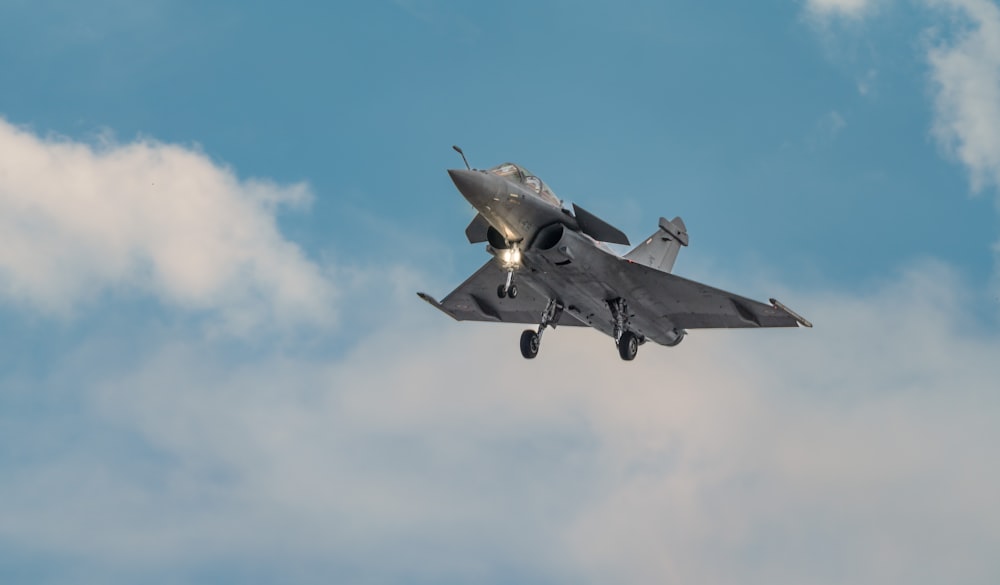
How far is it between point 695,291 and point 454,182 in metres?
10.2

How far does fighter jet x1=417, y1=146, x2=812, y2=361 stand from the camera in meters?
44.0

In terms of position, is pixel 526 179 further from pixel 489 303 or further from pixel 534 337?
pixel 489 303

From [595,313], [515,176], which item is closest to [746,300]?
[595,313]

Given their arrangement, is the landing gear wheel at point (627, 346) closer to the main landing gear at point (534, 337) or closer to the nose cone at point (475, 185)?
the main landing gear at point (534, 337)

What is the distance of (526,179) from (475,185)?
284 centimetres

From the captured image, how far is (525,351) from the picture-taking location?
156ft

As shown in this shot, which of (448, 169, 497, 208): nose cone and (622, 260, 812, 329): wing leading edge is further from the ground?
(622, 260, 812, 329): wing leading edge

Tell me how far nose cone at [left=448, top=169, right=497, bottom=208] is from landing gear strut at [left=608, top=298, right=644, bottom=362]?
6748 mm

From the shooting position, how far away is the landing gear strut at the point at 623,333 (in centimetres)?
4709

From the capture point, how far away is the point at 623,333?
47.5m

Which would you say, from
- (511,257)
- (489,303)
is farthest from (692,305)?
(489,303)

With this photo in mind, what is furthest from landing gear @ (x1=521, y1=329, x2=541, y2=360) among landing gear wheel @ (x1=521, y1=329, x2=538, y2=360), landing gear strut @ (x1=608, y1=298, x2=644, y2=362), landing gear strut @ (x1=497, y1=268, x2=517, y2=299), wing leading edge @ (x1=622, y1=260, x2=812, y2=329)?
landing gear strut @ (x1=497, y1=268, x2=517, y2=299)

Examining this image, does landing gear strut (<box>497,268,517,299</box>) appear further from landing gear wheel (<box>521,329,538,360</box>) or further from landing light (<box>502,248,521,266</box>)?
landing gear wheel (<box>521,329,538,360</box>)

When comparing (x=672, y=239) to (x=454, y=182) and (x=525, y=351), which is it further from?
(x=454, y=182)
